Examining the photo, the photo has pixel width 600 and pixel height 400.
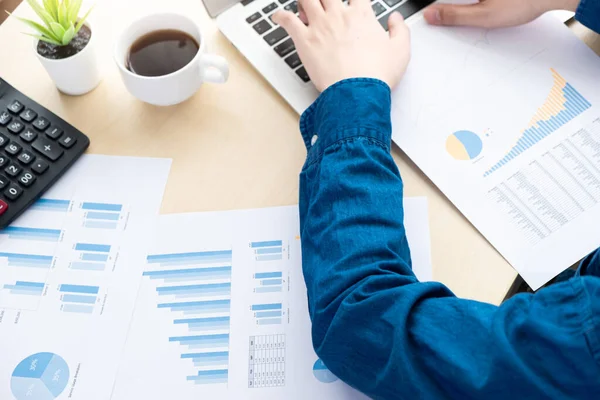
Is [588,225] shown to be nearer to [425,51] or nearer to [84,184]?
[425,51]

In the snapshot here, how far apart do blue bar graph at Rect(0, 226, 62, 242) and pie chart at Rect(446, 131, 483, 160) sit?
0.44m

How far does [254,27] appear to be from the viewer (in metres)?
0.78

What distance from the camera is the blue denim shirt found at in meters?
0.49

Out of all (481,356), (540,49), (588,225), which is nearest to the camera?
(481,356)

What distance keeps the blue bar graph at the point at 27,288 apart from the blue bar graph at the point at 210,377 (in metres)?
0.19

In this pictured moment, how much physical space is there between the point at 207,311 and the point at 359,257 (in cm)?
17

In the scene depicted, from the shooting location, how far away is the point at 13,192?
27.4 inches

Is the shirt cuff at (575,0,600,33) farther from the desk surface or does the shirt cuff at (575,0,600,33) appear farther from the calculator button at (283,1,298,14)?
the calculator button at (283,1,298,14)

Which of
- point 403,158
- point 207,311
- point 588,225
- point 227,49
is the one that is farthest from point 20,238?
point 588,225

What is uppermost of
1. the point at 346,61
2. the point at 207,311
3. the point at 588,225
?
the point at 346,61

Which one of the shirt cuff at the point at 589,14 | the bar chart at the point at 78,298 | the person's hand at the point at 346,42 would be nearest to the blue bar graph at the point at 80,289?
the bar chart at the point at 78,298

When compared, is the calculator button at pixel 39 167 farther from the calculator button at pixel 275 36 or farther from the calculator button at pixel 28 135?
the calculator button at pixel 275 36

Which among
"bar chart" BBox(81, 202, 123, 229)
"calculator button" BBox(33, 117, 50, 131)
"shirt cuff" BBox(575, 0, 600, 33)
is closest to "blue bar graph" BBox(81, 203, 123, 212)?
"bar chart" BBox(81, 202, 123, 229)

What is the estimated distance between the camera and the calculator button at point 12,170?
70cm
